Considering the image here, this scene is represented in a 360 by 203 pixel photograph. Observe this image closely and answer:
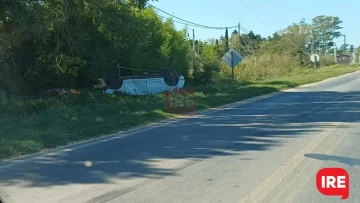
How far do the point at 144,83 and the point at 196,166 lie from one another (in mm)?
19611

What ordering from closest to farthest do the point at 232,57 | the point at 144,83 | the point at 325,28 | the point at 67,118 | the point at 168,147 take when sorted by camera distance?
the point at 168,147 < the point at 67,118 < the point at 144,83 < the point at 232,57 < the point at 325,28

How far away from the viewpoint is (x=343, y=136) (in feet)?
36.0

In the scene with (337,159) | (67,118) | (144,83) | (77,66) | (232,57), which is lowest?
(337,159)

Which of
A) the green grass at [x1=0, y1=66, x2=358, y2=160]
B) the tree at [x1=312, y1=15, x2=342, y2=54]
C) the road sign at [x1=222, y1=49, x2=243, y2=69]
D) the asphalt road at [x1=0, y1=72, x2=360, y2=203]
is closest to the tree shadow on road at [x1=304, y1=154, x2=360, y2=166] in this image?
the asphalt road at [x1=0, y1=72, x2=360, y2=203]

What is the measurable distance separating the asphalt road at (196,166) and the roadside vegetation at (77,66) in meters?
1.93

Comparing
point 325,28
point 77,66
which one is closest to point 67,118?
point 77,66

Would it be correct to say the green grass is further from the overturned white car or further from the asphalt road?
the overturned white car

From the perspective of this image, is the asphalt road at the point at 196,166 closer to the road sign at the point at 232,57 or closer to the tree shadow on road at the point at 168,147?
the tree shadow on road at the point at 168,147

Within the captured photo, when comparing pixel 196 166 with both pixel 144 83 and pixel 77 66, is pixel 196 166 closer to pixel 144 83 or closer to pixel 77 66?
pixel 77 66

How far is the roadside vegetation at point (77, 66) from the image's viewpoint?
1400cm

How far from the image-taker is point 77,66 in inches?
955

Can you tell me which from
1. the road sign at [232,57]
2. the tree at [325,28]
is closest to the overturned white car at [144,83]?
the road sign at [232,57]

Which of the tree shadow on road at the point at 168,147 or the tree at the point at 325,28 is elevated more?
the tree at the point at 325,28

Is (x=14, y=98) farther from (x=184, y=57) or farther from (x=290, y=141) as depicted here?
(x=184, y=57)
